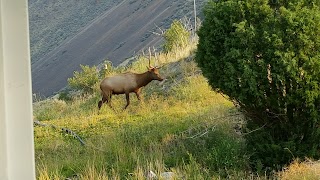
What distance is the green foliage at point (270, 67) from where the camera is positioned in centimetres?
606

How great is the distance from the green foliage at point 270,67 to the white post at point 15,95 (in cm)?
482

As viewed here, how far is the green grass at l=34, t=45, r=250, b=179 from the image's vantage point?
6695 millimetres

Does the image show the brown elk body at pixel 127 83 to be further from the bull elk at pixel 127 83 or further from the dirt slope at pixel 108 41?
the dirt slope at pixel 108 41

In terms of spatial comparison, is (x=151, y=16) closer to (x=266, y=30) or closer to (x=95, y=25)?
(x=95, y=25)

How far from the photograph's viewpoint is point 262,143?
22.1 feet

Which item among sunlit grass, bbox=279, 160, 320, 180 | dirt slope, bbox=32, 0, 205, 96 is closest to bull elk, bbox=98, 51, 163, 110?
sunlit grass, bbox=279, 160, 320, 180

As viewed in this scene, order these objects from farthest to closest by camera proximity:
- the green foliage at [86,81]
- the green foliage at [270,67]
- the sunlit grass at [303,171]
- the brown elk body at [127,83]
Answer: the green foliage at [86,81] < the brown elk body at [127,83] < the green foliage at [270,67] < the sunlit grass at [303,171]

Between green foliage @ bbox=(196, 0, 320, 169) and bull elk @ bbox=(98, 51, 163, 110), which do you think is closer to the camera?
green foliage @ bbox=(196, 0, 320, 169)

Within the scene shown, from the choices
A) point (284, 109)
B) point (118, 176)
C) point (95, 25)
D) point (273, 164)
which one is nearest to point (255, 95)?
point (284, 109)

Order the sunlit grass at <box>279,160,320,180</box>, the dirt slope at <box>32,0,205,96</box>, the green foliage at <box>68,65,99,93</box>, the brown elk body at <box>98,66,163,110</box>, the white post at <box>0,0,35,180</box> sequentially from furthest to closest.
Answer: the dirt slope at <box>32,0,205,96</box> < the green foliage at <box>68,65,99,93</box> < the brown elk body at <box>98,66,163,110</box> < the sunlit grass at <box>279,160,320,180</box> < the white post at <box>0,0,35,180</box>

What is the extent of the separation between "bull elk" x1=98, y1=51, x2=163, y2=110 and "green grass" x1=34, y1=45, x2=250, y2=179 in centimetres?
45

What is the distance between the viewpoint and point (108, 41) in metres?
47.4

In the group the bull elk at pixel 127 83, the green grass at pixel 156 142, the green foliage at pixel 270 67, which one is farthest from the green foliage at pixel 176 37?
the green foliage at pixel 270 67

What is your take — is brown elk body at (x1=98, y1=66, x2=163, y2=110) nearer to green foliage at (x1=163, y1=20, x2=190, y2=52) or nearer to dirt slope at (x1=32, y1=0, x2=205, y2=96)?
green foliage at (x1=163, y1=20, x2=190, y2=52)
